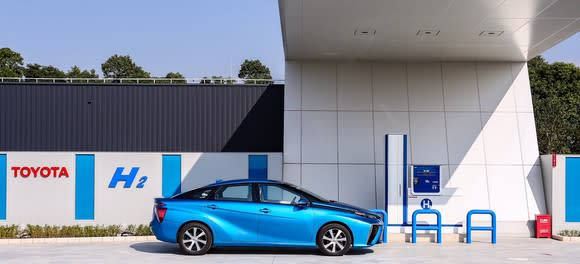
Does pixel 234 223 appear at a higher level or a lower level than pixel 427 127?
lower

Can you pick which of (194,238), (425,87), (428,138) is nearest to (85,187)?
(194,238)

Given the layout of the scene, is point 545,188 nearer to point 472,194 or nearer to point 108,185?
point 472,194

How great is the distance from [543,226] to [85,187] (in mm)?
11120

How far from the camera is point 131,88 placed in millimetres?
18594

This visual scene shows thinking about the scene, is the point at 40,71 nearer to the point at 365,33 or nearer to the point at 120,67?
the point at 120,67

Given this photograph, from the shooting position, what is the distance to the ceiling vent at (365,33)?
14.3m

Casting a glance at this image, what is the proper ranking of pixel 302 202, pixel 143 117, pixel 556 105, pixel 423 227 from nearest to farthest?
1. pixel 302 202
2. pixel 423 227
3. pixel 143 117
4. pixel 556 105

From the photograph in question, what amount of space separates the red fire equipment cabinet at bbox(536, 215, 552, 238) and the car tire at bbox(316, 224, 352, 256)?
6172mm

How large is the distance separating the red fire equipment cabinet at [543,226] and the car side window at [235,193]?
7.55 meters

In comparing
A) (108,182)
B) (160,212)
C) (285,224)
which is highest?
(108,182)

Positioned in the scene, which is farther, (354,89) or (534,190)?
(354,89)

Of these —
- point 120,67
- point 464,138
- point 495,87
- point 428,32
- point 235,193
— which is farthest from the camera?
point 120,67

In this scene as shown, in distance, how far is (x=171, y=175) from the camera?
1795 centimetres

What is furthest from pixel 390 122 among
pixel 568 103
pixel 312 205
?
pixel 568 103
